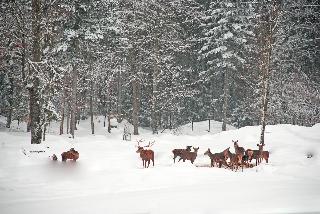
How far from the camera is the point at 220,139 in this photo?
1912 centimetres

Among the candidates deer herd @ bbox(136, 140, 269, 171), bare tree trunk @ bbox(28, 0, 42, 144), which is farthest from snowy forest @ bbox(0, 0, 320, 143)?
deer herd @ bbox(136, 140, 269, 171)

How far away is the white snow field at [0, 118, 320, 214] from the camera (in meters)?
6.54

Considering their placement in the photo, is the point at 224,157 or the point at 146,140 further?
the point at 146,140

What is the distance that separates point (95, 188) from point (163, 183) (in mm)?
1751

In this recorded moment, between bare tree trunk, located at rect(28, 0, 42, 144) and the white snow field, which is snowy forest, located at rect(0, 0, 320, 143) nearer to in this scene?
bare tree trunk, located at rect(28, 0, 42, 144)

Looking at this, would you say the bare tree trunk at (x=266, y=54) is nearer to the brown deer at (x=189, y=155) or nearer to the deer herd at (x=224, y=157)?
the deer herd at (x=224, y=157)


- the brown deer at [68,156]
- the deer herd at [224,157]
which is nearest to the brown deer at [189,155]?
the deer herd at [224,157]

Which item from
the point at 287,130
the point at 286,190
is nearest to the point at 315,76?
the point at 287,130

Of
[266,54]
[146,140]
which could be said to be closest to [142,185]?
[266,54]

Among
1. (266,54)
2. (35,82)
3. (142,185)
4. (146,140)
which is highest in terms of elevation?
(266,54)

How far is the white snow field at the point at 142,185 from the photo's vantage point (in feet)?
21.5

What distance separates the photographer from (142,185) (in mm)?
8680

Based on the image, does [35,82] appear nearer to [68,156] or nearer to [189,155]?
[68,156]

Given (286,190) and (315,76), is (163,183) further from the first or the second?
(315,76)
